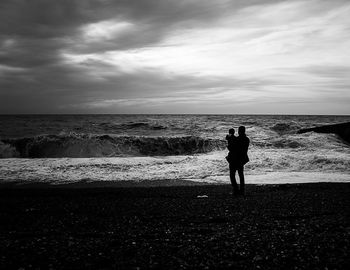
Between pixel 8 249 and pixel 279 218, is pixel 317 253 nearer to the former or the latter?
pixel 279 218

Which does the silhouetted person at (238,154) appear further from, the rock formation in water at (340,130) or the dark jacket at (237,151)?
the rock formation in water at (340,130)

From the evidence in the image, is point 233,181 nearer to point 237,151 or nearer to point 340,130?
point 237,151

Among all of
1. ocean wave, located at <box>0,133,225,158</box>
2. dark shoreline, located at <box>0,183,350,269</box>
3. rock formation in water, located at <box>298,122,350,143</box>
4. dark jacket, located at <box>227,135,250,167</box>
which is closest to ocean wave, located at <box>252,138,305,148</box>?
ocean wave, located at <box>0,133,225,158</box>

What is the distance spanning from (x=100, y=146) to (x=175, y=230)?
1874 centimetres

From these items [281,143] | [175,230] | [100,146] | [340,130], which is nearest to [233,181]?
[175,230]

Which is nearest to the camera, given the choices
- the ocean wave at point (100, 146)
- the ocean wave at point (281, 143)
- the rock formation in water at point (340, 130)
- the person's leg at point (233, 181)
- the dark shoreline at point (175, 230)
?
the dark shoreline at point (175, 230)

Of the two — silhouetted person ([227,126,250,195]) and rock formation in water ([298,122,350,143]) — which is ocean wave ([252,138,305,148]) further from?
silhouetted person ([227,126,250,195])

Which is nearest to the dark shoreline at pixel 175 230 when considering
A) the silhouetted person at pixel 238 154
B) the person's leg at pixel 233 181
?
the person's leg at pixel 233 181

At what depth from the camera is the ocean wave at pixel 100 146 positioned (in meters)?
22.1

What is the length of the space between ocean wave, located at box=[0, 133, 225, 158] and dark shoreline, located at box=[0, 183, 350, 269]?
13.6 m

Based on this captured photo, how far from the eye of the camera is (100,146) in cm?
2317

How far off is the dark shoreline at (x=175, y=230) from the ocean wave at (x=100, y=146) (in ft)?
44.8

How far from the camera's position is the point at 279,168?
13.9 metres

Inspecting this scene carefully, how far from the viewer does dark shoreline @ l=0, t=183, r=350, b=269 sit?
13.1 feet
